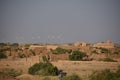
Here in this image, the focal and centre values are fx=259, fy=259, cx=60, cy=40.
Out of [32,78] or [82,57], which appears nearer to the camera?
[32,78]

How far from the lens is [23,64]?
1550 inches

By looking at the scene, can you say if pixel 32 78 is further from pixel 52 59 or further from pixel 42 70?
pixel 52 59

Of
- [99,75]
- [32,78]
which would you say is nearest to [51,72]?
[32,78]

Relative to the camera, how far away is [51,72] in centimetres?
2767

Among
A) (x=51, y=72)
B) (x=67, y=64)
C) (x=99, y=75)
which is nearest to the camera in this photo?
(x=99, y=75)

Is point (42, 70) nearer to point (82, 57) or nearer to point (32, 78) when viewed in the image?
point (32, 78)

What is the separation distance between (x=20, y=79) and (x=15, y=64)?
17.8 metres

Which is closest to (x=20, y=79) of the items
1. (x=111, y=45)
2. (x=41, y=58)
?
(x=41, y=58)

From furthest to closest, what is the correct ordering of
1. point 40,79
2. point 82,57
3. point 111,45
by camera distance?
A: 1. point 111,45
2. point 82,57
3. point 40,79

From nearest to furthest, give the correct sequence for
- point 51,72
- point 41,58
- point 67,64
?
point 51,72
point 67,64
point 41,58

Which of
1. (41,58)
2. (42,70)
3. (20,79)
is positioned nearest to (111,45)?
(41,58)

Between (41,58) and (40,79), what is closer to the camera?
(40,79)

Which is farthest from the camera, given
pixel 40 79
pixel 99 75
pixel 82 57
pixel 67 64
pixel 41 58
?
pixel 82 57

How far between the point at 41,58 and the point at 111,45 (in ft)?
186
